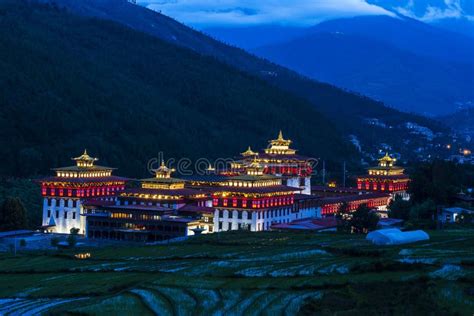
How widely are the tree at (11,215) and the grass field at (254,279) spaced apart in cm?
2556

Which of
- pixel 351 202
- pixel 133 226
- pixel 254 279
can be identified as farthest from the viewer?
pixel 351 202

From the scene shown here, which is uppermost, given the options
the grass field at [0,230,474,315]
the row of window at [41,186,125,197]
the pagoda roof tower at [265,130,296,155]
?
the pagoda roof tower at [265,130,296,155]

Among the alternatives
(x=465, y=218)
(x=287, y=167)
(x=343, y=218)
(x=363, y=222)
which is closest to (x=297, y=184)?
(x=287, y=167)

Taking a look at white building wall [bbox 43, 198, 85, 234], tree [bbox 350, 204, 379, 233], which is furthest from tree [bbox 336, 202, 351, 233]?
white building wall [bbox 43, 198, 85, 234]

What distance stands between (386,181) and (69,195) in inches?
1932

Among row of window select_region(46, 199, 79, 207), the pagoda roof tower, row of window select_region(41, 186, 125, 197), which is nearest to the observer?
row of window select_region(46, 199, 79, 207)

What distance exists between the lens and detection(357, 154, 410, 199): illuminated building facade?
150 metres

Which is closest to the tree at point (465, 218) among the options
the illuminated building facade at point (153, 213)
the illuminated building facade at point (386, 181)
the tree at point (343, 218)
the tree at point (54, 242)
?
the tree at point (343, 218)

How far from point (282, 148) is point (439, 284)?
3588 inches

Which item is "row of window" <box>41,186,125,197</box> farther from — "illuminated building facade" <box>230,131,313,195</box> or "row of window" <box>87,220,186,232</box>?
"illuminated building facade" <box>230,131,313,195</box>

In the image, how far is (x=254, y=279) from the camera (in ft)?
229

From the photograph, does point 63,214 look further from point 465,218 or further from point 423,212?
point 465,218

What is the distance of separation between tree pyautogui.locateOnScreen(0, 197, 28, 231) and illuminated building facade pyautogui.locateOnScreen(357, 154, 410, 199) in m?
55.7

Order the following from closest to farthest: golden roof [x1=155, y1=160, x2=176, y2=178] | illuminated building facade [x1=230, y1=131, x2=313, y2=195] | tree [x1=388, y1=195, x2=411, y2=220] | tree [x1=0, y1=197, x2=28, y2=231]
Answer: tree [x1=0, y1=197, x2=28, y2=231] → tree [x1=388, y1=195, x2=411, y2=220] → golden roof [x1=155, y1=160, x2=176, y2=178] → illuminated building facade [x1=230, y1=131, x2=313, y2=195]
